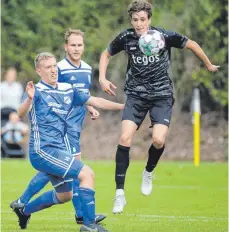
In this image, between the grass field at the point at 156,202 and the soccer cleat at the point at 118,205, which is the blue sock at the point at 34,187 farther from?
the soccer cleat at the point at 118,205

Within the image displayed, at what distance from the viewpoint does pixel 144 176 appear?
11.5 metres

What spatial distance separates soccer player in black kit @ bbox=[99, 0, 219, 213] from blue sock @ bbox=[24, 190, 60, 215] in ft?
2.92

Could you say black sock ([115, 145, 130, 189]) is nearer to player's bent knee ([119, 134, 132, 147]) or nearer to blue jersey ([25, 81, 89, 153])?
player's bent knee ([119, 134, 132, 147])

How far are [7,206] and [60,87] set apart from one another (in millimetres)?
3166

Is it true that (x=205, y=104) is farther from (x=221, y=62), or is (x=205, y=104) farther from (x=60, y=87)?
(x=60, y=87)

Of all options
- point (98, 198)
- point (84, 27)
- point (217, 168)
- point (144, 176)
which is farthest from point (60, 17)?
point (144, 176)

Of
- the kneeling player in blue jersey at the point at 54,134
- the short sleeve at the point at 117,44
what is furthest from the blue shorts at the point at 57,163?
the short sleeve at the point at 117,44

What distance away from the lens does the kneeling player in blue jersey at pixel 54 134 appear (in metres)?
9.58

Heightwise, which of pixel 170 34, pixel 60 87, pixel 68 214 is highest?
pixel 170 34

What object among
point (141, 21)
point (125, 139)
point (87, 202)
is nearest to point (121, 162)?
point (125, 139)

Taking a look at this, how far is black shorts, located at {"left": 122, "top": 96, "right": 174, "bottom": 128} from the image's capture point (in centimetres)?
1101

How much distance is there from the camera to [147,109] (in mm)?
11172

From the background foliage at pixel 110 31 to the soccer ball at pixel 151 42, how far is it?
10.8m

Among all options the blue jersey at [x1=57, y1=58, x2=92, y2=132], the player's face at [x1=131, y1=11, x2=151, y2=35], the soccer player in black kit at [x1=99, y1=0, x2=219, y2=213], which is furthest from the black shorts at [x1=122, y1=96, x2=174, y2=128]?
the player's face at [x1=131, y1=11, x2=151, y2=35]
